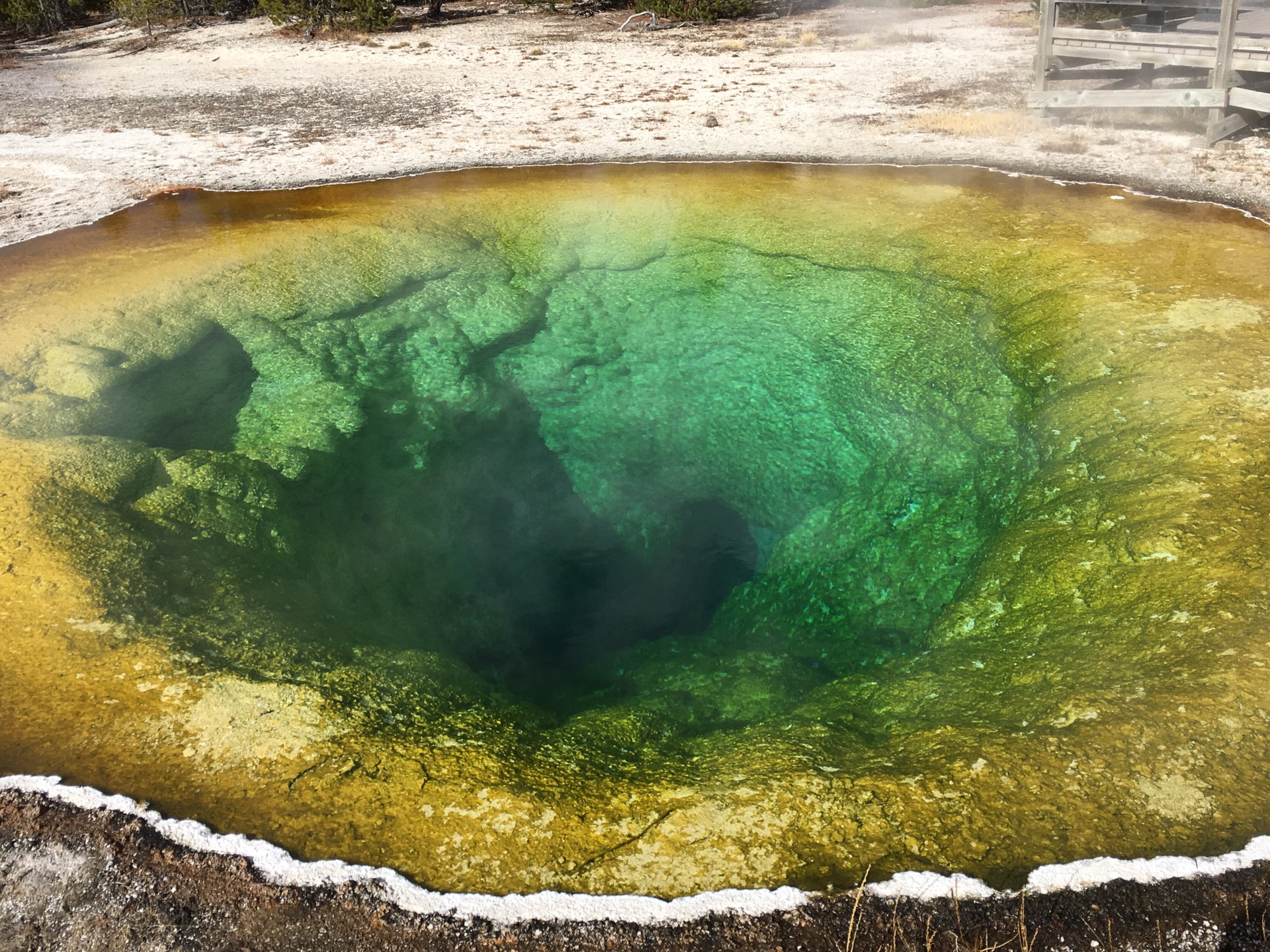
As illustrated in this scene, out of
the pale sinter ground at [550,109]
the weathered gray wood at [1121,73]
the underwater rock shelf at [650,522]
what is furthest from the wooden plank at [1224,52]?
the underwater rock shelf at [650,522]

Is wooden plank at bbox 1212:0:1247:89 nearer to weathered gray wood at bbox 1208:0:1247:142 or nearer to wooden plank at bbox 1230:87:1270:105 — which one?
weathered gray wood at bbox 1208:0:1247:142

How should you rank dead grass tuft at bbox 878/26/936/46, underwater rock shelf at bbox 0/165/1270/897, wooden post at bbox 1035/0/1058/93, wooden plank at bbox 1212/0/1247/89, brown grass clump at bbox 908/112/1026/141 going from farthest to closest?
dead grass tuft at bbox 878/26/936/46, wooden post at bbox 1035/0/1058/93, brown grass clump at bbox 908/112/1026/141, wooden plank at bbox 1212/0/1247/89, underwater rock shelf at bbox 0/165/1270/897

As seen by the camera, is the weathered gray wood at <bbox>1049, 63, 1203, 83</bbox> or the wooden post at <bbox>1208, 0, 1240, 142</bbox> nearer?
the wooden post at <bbox>1208, 0, 1240, 142</bbox>

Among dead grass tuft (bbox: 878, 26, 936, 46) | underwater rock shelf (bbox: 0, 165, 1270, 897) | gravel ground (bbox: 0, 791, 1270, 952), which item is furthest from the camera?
dead grass tuft (bbox: 878, 26, 936, 46)

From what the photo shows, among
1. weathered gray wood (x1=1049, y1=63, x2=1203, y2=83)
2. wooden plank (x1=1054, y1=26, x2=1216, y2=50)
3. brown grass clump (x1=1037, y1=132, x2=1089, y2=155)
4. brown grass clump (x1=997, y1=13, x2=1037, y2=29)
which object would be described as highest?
brown grass clump (x1=997, y1=13, x2=1037, y2=29)

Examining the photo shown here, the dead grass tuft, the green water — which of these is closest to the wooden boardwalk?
the dead grass tuft

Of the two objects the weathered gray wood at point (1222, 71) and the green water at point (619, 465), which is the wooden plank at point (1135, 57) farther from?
the green water at point (619, 465)
